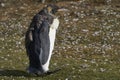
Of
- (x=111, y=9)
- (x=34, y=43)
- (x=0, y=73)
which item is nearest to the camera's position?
(x=34, y=43)

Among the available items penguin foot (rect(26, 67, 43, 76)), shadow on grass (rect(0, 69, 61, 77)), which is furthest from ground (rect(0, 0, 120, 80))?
penguin foot (rect(26, 67, 43, 76))

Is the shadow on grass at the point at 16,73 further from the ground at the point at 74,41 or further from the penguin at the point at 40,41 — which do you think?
the penguin at the point at 40,41

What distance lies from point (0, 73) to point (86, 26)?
18626 millimetres

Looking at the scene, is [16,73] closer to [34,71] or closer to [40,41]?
[34,71]

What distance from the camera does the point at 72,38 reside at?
32562 millimetres

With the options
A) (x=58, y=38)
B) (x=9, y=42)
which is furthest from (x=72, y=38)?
(x=9, y=42)

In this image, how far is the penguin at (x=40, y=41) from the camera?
17.7 m

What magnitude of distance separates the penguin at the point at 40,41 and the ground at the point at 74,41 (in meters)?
0.50

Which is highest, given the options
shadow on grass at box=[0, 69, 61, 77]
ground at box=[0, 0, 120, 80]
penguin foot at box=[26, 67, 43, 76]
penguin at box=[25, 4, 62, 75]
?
penguin at box=[25, 4, 62, 75]

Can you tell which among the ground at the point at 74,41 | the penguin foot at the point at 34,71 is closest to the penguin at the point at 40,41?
the penguin foot at the point at 34,71

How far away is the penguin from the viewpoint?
57.9ft

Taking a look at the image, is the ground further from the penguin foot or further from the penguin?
the penguin

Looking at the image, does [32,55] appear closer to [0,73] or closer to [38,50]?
[38,50]

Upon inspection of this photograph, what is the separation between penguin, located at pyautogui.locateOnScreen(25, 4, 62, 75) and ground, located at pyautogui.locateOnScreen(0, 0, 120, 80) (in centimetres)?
50
